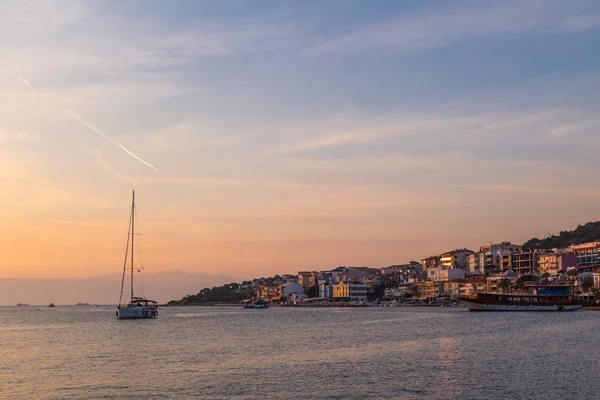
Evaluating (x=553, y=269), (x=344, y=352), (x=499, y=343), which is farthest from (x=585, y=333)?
(x=553, y=269)

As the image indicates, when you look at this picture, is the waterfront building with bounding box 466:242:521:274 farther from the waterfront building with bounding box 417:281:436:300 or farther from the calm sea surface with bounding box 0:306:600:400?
the calm sea surface with bounding box 0:306:600:400

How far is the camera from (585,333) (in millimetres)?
61844

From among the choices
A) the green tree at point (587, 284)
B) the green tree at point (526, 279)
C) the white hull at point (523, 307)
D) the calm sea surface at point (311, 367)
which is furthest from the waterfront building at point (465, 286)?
the calm sea surface at point (311, 367)

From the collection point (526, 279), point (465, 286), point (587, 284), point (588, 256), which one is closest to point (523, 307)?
point (587, 284)

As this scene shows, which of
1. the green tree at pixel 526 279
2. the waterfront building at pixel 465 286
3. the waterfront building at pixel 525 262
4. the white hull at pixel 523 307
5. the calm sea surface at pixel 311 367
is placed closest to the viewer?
the calm sea surface at pixel 311 367

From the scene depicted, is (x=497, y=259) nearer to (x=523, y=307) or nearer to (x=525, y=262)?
(x=525, y=262)

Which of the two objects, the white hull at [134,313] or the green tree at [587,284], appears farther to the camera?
the green tree at [587,284]

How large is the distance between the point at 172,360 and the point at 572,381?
2361 cm

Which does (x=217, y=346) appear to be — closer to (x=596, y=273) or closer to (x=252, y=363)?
(x=252, y=363)

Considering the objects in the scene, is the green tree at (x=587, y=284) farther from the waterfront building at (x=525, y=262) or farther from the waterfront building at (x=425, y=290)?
the waterfront building at (x=425, y=290)

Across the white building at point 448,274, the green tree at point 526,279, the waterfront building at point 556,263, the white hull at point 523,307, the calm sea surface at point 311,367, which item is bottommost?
the white hull at point 523,307

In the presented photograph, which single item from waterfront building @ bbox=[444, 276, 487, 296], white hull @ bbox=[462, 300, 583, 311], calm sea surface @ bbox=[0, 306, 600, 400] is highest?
waterfront building @ bbox=[444, 276, 487, 296]

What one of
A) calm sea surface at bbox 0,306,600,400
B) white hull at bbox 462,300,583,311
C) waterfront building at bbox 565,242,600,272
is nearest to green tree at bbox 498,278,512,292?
waterfront building at bbox 565,242,600,272

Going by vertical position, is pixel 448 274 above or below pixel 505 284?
above
